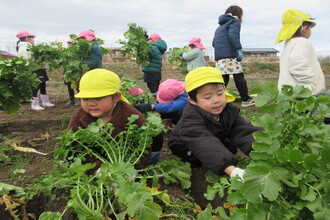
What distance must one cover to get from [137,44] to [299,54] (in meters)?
3.88

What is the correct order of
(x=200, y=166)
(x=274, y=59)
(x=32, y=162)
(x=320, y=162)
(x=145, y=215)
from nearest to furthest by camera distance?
(x=320, y=162)
(x=145, y=215)
(x=200, y=166)
(x=32, y=162)
(x=274, y=59)

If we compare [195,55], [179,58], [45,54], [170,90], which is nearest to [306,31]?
[170,90]

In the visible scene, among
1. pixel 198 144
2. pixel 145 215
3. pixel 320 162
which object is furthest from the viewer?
pixel 198 144

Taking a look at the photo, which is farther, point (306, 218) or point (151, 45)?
point (151, 45)

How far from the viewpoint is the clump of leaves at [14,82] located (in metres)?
3.55

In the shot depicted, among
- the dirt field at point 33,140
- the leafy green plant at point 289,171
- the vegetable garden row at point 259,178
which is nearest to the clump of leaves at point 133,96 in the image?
the dirt field at point 33,140

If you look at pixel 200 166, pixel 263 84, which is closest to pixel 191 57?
pixel 200 166

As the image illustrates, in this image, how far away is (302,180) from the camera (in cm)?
109

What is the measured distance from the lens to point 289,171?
110 centimetres

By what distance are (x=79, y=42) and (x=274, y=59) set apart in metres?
21.0

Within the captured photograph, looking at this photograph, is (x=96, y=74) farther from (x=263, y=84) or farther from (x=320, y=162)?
(x=320, y=162)

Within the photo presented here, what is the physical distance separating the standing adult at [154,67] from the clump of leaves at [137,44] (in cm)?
11

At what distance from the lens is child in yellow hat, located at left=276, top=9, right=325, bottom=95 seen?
3109 mm

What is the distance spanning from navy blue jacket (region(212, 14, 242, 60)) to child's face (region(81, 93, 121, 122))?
11.0 ft
